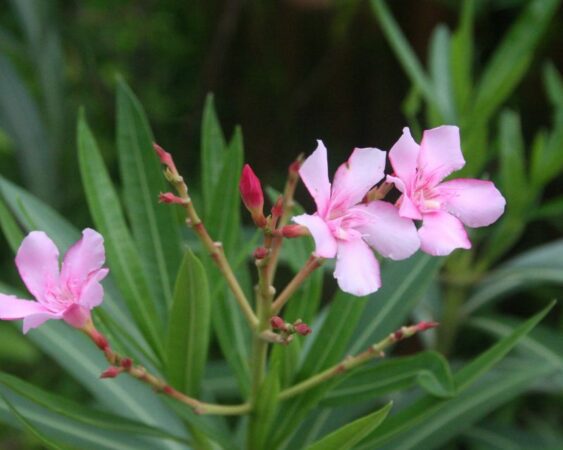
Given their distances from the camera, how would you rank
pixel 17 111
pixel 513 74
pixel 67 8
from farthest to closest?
1. pixel 67 8
2. pixel 17 111
3. pixel 513 74

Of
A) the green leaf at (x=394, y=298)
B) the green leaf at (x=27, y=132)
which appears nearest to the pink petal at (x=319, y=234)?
the green leaf at (x=394, y=298)

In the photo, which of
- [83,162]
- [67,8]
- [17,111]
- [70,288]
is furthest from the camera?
[67,8]

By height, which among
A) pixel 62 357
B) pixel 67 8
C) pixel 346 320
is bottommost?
pixel 62 357

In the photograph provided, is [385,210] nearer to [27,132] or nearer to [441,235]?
[441,235]

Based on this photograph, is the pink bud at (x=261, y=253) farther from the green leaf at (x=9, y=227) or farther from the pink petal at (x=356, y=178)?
the green leaf at (x=9, y=227)

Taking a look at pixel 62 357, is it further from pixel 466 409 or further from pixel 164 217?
pixel 466 409

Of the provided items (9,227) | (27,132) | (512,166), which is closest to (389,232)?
(9,227)

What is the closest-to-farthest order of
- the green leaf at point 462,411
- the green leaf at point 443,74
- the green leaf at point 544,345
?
the green leaf at point 462,411 → the green leaf at point 544,345 → the green leaf at point 443,74

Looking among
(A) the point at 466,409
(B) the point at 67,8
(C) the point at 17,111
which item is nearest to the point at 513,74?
(A) the point at 466,409
